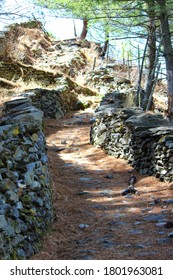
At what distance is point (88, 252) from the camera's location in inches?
163

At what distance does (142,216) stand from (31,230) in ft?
6.23

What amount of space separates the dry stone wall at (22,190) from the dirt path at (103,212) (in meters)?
0.23

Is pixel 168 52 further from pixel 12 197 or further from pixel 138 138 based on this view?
pixel 12 197

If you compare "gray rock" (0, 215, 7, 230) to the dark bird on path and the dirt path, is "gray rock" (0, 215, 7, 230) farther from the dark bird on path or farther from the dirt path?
the dark bird on path

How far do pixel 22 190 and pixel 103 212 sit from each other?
1802 millimetres

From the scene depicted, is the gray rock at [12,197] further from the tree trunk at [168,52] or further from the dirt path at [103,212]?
the tree trunk at [168,52]

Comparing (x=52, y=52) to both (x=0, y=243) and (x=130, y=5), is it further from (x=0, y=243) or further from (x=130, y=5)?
(x=0, y=243)

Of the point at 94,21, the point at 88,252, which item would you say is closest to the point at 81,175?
the point at 88,252

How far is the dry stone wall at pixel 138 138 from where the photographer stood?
22.8 feet

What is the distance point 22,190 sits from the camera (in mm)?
4117

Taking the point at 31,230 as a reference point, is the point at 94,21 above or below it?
above

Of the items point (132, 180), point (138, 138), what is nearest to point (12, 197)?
point (132, 180)

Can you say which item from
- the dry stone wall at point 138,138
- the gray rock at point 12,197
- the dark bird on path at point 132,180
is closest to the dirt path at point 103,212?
the dark bird on path at point 132,180
